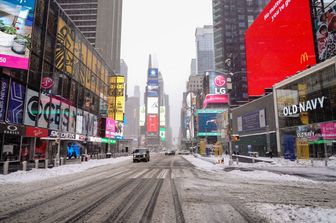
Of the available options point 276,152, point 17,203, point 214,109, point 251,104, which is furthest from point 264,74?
point 214,109

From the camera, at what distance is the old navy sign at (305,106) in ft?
107

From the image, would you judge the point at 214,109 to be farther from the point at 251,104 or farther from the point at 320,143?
the point at 320,143

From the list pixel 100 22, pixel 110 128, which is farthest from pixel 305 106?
pixel 100 22

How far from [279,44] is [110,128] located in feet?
139

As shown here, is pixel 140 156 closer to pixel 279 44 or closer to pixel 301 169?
pixel 301 169

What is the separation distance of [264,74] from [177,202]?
170 feet

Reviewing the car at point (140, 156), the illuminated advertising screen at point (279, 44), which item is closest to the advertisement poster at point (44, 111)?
the car at point (140, 156)

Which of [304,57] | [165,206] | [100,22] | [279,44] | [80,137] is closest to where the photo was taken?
[165,206]

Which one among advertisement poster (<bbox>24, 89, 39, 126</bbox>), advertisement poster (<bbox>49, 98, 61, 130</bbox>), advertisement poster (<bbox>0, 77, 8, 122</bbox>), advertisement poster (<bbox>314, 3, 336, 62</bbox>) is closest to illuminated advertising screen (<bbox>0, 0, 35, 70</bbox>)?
advertisement poster (<bbox>0, 77, 8, 122</bbox>)

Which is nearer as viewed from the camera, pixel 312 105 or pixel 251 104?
pixel 312 105

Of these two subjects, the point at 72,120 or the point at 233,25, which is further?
the point at 233,25

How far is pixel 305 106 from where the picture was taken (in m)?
35.6

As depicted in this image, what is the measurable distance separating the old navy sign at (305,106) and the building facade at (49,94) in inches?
1366

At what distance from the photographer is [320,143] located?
32.2 meters
